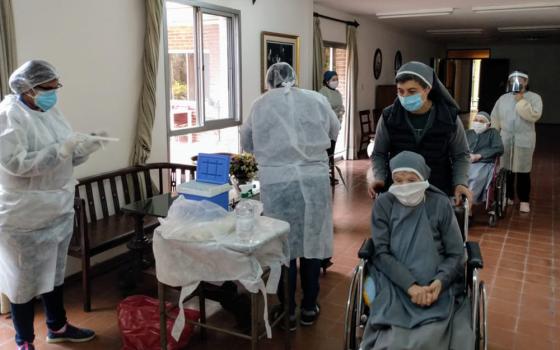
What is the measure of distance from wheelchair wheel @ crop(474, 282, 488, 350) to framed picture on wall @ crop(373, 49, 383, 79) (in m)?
7.68

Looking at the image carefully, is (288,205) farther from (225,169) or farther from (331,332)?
(331,332)

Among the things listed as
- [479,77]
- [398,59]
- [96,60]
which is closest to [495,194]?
[96,60]

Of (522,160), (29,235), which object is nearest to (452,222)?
(29,235)

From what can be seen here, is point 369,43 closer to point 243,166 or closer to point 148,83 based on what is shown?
point 148,83

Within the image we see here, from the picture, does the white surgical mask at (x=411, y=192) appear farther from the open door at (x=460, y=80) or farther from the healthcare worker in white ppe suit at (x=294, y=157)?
the open door at (x=460, y=80)

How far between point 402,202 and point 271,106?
889 millimetres

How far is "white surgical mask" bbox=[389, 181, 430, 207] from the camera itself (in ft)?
6.77

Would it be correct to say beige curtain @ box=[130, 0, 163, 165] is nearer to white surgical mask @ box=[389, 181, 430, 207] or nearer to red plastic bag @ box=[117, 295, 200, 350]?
red plastic bag @ box=[117, 295, 200, 350]

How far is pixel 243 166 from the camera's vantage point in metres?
2.98

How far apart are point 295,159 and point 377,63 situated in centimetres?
722

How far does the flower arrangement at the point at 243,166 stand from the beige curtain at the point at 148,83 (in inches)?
44.1

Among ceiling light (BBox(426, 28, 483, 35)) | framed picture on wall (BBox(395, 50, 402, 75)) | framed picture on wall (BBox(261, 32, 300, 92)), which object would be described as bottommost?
framed picture on wall (BBox(261, 32, 300, 92))

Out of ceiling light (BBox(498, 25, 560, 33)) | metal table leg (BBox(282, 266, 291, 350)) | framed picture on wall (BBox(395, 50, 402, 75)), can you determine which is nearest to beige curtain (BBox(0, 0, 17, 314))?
metal table leg (BBox(282, 266, 291, 350))

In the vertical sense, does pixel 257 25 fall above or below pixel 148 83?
above
